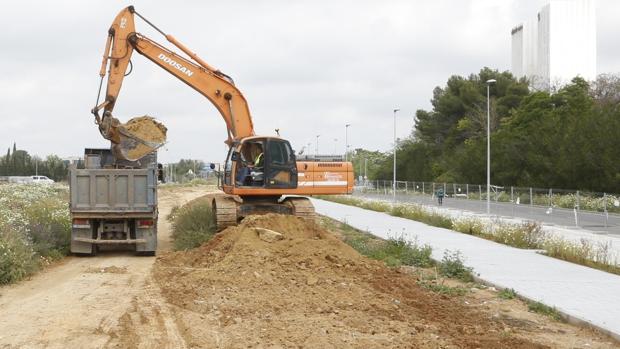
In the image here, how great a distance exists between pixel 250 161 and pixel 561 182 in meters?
36.5

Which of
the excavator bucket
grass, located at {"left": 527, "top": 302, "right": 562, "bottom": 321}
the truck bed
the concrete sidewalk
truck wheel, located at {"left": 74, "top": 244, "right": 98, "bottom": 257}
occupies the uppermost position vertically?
the excavator bucket

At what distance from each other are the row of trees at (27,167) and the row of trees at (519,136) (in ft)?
150

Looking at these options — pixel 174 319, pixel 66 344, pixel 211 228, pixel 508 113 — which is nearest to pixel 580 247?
pixel 211 228

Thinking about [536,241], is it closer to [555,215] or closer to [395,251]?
[395,251]

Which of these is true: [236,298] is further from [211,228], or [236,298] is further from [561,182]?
[561,182]

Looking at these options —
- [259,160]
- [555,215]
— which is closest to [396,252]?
[259,160]

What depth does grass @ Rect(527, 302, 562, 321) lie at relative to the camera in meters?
9.93

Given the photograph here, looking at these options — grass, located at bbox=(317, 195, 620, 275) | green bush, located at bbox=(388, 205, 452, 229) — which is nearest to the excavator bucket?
grass, located at bbox=(317, 195, 620, 275)

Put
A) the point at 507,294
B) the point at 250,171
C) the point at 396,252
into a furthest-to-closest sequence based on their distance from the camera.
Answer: the point at 250,171 → the point at 396,252 → the point at 507,294

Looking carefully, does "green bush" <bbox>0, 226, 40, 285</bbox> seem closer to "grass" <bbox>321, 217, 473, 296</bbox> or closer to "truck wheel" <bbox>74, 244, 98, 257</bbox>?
"truck wheel" <bbox>74, 244, 98, 257</bbox>

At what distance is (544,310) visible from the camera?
33.6ft

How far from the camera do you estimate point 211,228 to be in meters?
19.3

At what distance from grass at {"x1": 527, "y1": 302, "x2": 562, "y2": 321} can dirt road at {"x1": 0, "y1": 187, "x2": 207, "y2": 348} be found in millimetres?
5159

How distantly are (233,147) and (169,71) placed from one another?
109 inches
